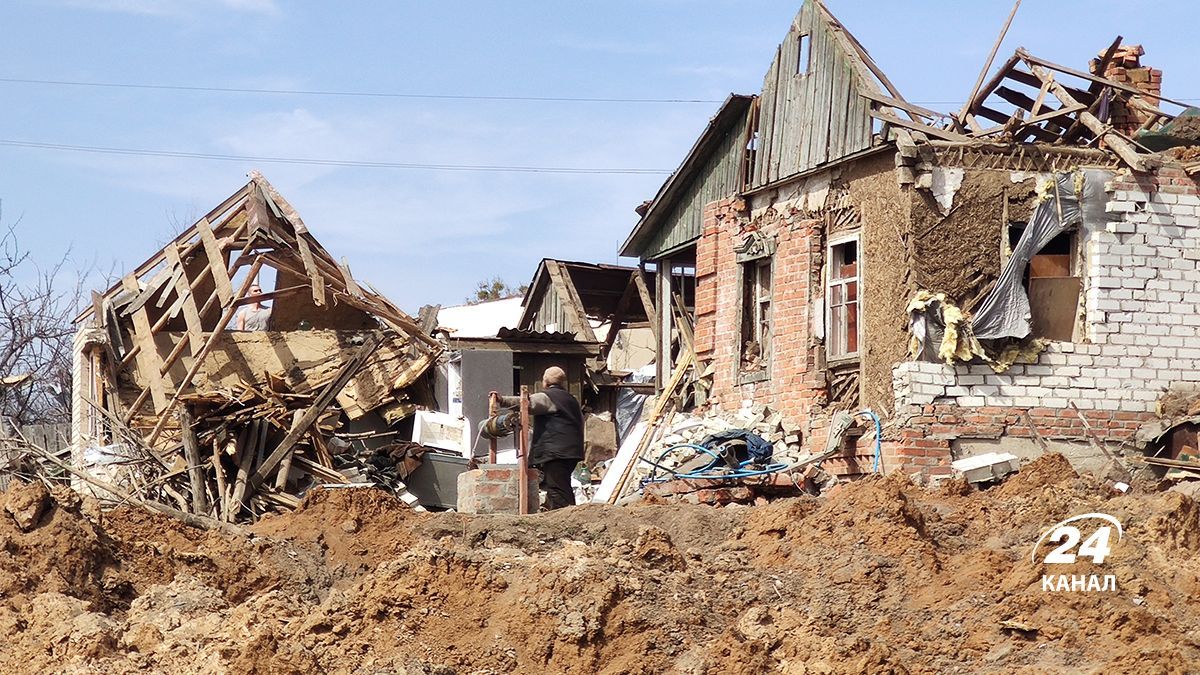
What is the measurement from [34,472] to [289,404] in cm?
259

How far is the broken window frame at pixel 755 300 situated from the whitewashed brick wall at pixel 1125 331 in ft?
8.90

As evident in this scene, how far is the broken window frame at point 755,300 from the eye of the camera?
51.9 ft

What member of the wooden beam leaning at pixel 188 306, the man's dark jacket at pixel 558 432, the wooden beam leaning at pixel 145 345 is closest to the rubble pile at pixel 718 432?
the man's dark jacket at pixel 558 432

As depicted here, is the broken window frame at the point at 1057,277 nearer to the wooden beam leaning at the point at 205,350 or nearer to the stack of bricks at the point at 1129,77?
the stack of bricks at the point at 1129,77

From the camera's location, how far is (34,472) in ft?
47.6

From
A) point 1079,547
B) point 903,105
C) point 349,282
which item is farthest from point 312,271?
point 1079,547

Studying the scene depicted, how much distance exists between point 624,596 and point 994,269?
22.7 feet

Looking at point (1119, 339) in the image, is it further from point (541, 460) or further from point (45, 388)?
point (45, 388)

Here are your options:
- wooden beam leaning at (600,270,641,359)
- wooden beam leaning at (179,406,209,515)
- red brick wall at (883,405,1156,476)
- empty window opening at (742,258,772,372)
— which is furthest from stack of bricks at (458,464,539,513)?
wooden beam leaning at (600,270,641,359)

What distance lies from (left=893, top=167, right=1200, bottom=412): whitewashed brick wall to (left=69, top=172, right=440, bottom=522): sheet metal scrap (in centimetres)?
628

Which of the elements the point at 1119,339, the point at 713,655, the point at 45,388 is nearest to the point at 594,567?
the point at 713,655

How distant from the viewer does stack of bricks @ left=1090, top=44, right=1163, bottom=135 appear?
15.2 meters

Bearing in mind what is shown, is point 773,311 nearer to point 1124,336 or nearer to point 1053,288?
point 1053,288

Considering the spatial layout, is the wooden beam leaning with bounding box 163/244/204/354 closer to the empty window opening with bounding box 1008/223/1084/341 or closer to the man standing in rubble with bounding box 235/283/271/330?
the man standing in rubble with bounding box 235/283/271/330
